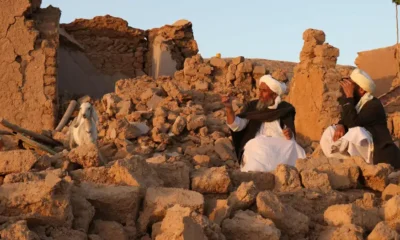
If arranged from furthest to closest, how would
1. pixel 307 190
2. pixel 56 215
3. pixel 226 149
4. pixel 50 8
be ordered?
pixel 50 8 < pixel 226 149 < pixel 307 190 < pixel 56 215

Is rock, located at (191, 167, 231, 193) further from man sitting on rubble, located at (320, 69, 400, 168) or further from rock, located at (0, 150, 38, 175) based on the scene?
man sitting on rubble, located at (320, 69, 400, 168)

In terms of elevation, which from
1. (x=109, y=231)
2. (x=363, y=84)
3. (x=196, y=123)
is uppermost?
(x=363, y=84)

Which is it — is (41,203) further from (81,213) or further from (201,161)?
(201,161)

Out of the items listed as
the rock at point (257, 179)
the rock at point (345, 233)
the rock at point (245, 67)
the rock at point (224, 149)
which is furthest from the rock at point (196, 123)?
the rock at point (345, 233)

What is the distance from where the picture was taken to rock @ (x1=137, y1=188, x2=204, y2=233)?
365 cm

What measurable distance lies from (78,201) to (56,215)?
0.95 ft

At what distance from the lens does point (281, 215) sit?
12.5ft

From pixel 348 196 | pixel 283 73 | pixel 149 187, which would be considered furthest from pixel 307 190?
pixel 283 73

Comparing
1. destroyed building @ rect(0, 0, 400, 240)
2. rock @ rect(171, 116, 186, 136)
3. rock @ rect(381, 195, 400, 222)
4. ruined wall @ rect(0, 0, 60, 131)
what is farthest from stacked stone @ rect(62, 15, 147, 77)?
rock @ rect(381, 195, 400, 222)

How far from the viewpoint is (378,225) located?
374 cm

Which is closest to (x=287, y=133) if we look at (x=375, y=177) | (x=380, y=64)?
(x=375, y=177)

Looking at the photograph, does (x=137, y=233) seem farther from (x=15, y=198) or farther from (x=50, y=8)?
(x=50, y=8)

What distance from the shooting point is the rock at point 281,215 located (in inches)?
149

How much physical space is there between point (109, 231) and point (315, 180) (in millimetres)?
1499
